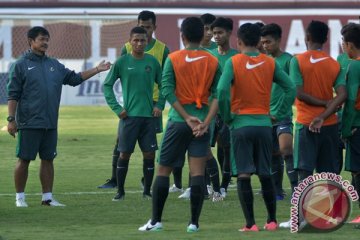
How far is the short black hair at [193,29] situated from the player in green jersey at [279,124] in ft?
7.87

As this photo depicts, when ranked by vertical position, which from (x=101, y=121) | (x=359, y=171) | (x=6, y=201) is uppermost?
(x=359, y=171)

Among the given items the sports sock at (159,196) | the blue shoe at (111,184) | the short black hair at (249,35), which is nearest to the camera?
the short black hair at (249,35)

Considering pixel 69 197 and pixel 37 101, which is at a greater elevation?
pixel 37 101

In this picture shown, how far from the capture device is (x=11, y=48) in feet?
146

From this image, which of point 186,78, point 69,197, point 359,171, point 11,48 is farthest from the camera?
point 11,48

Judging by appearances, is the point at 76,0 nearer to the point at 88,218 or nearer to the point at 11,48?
the point at 11,48

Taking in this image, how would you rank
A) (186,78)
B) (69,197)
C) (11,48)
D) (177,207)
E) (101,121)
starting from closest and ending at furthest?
(186,78) < (177,207) < (69,197) < (101,121) < (11,48)

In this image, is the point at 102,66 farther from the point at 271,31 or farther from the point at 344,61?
the point at 344,61

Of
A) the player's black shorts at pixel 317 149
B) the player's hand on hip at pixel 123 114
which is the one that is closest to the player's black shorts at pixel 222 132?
the player's hand on hip at pixel 123 114

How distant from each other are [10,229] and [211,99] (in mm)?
2523

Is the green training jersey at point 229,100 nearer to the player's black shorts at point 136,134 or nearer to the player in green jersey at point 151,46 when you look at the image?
the player's black shorts at point 136,134

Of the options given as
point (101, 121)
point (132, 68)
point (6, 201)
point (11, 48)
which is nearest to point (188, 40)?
point (132, 68)

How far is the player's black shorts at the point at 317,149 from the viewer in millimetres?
12305

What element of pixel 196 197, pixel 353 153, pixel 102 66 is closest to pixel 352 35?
pixel 353 153
